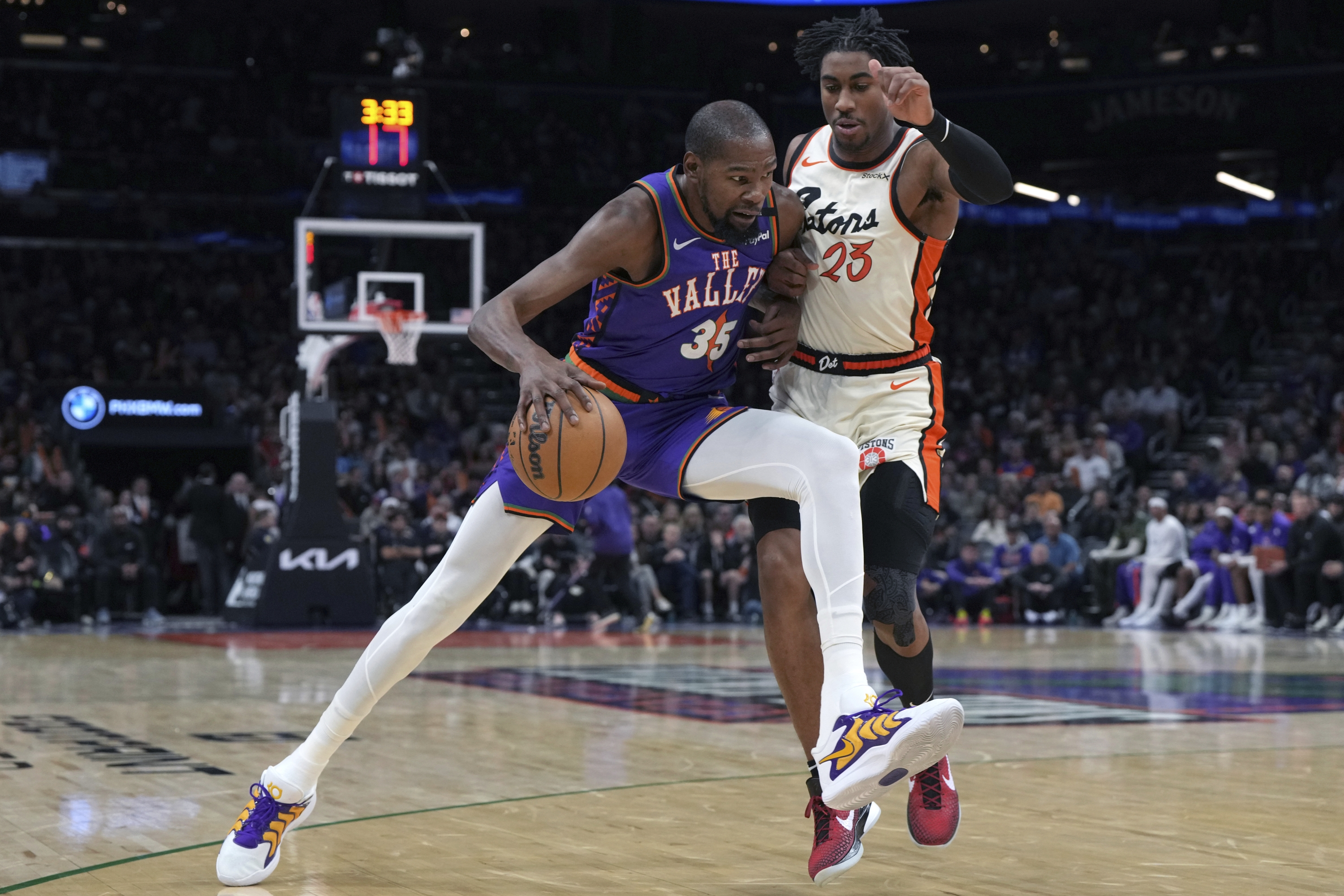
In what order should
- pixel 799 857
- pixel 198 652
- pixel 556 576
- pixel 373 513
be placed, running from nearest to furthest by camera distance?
pixel 799 857
pixel 198 652
pixel 556 576
pixel 373 513

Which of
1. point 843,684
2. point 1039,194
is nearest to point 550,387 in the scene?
Answer: point 843,684

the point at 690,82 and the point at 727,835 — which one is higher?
the point at 690,82

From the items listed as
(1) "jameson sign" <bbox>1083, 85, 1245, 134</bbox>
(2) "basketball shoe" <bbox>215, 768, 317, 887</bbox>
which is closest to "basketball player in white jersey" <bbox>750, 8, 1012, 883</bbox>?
(2) "basketball shoe" <bbox>215, 768, 317, 887</bbox>

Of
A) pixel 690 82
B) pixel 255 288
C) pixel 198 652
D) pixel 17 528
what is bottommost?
pixel 198 652

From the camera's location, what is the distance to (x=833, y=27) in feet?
14.9

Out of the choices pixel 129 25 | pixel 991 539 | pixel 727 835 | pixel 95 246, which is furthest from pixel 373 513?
pixel 727 835

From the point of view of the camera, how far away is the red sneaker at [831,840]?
3.81m

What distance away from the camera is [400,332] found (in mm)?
14820

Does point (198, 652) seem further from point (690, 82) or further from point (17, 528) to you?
point (690, 82)

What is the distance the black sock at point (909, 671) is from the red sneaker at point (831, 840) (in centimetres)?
64

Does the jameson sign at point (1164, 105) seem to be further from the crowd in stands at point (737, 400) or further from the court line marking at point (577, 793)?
the court line marking at point (577, 793)

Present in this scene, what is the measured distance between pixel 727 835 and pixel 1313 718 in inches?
173

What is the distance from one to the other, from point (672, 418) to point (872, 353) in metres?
0.65

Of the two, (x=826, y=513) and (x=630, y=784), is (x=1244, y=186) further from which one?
(x=826, y=513)
